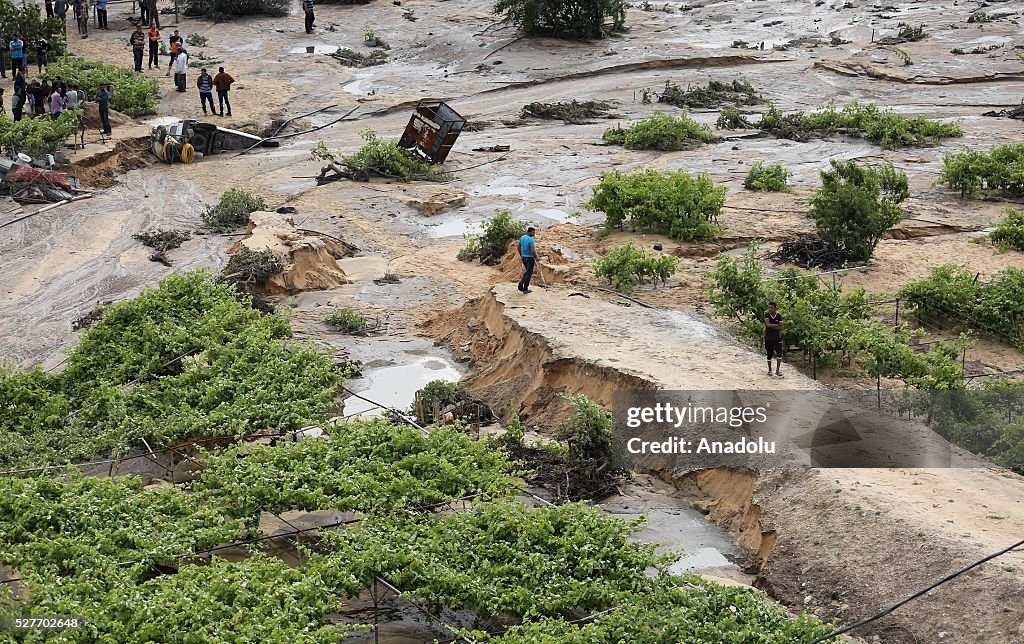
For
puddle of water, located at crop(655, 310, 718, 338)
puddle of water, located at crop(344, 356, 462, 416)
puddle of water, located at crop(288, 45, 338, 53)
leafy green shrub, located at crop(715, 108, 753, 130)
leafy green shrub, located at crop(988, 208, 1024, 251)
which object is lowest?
puddle of water, located at crop(344, 356, 462, 416)

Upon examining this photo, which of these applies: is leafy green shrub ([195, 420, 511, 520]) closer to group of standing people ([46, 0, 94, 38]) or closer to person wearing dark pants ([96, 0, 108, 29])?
group of standing people ([46, 0, 94, 38])

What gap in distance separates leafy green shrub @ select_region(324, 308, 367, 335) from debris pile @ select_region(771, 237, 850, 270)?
23.5 ft

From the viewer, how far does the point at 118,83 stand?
29.6 metres

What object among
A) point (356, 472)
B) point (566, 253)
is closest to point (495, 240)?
point (566, 253)

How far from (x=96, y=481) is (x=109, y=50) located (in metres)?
26.3

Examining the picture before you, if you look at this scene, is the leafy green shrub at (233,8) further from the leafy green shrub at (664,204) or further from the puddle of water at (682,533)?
the puddle of water at (682,533)

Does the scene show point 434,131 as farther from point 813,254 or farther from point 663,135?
point 813,254

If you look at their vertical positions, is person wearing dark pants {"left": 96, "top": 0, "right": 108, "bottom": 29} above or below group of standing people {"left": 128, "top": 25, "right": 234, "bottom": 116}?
above

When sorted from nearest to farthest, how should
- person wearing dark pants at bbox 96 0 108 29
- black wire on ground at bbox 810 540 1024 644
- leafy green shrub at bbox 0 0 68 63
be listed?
1. black wire on ground at bbox 810 540 1024 644
2. leafy green shrub at bbox 0 0 68 63
3. person wearing dark pants at bbox 96 0 108 29

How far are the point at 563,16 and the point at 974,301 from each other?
2213 centimetres

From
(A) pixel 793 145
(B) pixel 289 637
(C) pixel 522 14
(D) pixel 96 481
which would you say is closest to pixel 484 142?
(A) pixel 793 145

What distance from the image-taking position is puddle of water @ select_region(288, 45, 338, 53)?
36344 millimetres

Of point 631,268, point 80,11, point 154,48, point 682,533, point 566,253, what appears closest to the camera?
point 682,533

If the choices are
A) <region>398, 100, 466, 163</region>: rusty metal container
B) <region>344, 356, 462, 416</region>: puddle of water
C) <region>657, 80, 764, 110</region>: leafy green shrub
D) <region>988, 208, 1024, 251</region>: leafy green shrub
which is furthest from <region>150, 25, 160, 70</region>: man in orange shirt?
<region>988, 208, 1024, 251</region>: leafy green shrub
